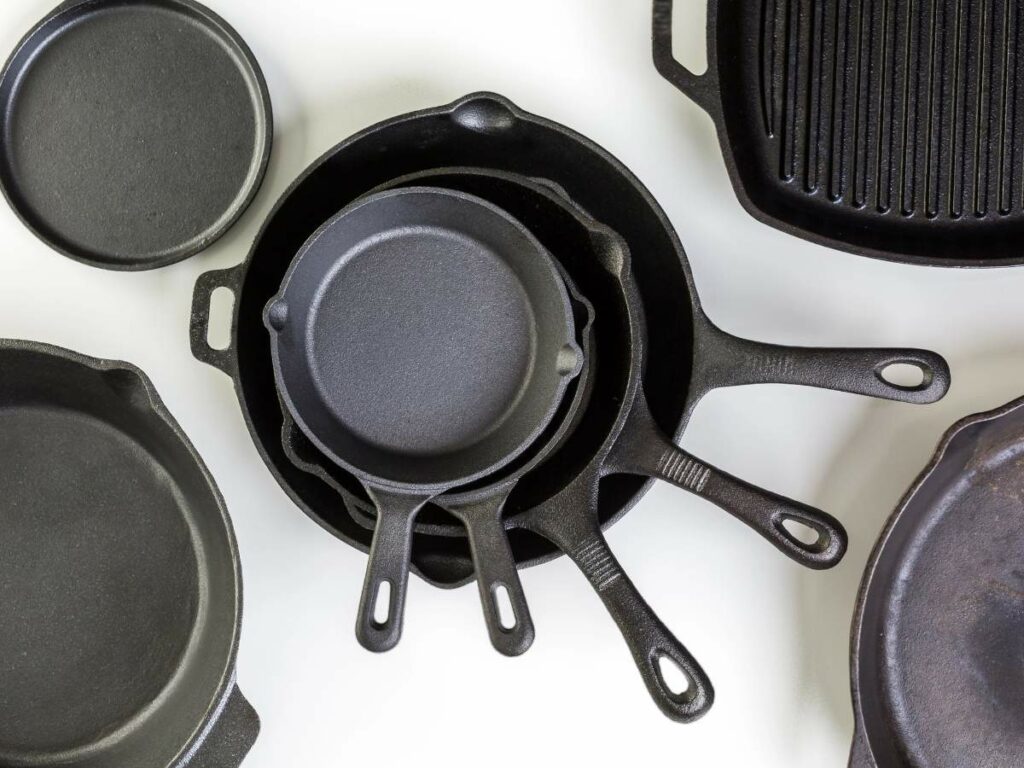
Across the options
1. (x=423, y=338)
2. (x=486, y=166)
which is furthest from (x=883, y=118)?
(x=423, y=338)

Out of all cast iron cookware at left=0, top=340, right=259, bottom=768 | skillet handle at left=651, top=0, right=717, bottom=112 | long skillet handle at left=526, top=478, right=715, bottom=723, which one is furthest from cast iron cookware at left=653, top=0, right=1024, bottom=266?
cast iron cookware at left=0, top=340, right=259, bottom=768

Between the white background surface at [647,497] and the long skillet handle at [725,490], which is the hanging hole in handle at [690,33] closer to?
the white background surface at [647,497]

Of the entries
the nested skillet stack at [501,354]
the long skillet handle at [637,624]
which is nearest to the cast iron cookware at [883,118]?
the nested skillet stack at [501,354]

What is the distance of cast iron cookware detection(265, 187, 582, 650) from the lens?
0.81 meters

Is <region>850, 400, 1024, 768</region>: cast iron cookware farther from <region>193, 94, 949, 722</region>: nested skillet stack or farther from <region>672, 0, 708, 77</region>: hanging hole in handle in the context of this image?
<region>672, 0, 708, 77</region>: hanging hole in handle

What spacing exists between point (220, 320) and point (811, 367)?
1.78ft

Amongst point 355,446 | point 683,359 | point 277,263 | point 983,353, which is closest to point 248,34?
point 277,263

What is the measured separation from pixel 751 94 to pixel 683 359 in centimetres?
26

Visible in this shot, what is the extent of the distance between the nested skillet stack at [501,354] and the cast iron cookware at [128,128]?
0.37 ft

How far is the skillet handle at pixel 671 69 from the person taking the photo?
2.69ft

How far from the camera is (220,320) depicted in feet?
2.95

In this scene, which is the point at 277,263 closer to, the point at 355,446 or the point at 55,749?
the point at 355,446

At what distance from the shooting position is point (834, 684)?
89cm

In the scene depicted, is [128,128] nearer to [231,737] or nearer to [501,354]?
[501,354]
